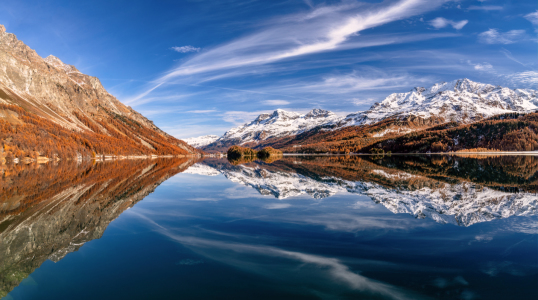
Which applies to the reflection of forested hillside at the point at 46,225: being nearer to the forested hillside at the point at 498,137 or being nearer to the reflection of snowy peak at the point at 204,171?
the reflection of snowy peak at the point at 204,171

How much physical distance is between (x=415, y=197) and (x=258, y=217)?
36.0ft

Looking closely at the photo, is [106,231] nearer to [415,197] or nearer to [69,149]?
[415,197]

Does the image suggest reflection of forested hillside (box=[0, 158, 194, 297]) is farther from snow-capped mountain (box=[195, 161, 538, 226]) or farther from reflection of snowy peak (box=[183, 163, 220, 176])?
reflection of snowy peak (box=[183, 163, 220, 176])

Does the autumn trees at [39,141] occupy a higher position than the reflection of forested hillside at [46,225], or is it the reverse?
the autumn trees at [39,141]

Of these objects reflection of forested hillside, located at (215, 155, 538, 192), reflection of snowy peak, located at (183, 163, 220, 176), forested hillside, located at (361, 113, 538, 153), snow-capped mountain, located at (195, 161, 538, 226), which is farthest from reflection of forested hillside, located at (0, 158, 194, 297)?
forested hillside, located at (361, 113, 538, 153)

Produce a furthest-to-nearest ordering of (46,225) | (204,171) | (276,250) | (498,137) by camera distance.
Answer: (498,137), (204,171), (46,225), (276,250)

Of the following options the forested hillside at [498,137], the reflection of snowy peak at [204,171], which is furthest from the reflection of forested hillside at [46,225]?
the forested hillside at [498,137]

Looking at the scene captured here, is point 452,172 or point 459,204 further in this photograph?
point 452,172

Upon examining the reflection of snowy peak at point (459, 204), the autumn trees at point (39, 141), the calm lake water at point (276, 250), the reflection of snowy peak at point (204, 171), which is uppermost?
the autumn trees at point (39, 141)

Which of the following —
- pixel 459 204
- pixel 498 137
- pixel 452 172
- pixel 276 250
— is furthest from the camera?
pixel 498 137

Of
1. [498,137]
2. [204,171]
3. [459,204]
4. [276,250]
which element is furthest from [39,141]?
[498,137]

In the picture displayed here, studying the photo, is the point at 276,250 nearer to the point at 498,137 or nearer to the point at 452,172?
the point at 452,172

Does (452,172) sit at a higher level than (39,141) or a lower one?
lower

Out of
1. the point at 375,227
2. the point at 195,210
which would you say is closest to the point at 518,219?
the point at 375,227
